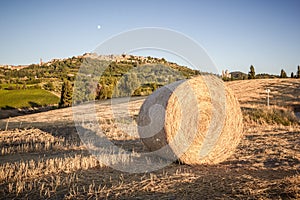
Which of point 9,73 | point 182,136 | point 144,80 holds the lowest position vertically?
point 182,136

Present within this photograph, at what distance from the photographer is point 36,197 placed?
404 centimetres

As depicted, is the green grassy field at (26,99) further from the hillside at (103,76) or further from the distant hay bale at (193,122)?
the distant hay bale at (193,122)

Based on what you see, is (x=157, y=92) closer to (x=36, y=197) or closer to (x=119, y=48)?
(x=119, y=48)

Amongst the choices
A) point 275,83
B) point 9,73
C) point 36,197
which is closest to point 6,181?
point 36,197

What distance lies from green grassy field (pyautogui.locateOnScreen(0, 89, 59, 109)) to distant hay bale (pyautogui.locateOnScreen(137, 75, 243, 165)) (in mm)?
43451

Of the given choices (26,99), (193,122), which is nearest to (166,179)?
(193,122)

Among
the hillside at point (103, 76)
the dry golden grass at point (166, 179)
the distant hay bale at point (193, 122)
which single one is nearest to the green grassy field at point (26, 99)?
the hillside at point (103, 76)

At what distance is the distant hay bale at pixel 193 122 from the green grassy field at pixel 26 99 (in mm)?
43451

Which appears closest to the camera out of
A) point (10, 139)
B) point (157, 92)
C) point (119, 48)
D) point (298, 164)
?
point (298, 164)

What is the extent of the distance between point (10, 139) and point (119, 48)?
5.50 metres

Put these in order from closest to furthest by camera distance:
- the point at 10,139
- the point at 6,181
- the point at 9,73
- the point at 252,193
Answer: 1. the point at 252,193
2. the point at 6,181
3. the point at 10,139
4. the point at 9,73

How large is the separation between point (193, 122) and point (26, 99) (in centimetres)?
4861

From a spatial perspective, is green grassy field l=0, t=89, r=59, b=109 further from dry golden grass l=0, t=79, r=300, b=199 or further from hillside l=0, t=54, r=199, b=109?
dry golden grass l=0, t=79, r=300, b=199

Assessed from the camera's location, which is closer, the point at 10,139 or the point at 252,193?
the point at 252,193
